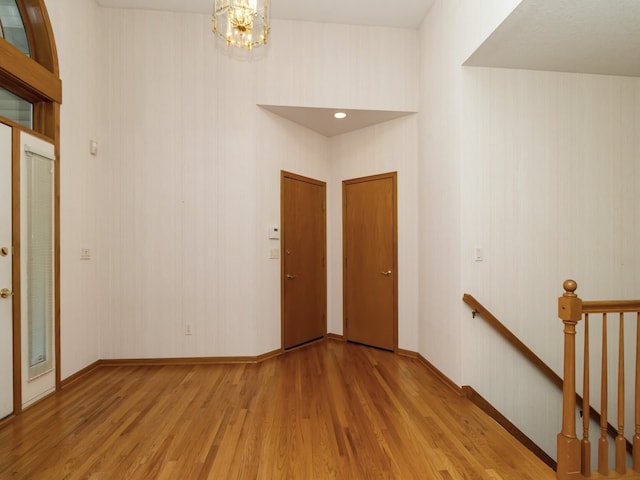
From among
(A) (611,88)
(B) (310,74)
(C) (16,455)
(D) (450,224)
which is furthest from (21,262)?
(A) (611,88)

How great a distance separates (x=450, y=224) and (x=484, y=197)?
14.9 inches

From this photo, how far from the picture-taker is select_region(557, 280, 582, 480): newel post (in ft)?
6.24

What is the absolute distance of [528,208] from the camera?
309 centimetres

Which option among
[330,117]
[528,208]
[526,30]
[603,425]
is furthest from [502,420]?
[330,117]

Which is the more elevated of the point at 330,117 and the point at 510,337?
the point at 330,117

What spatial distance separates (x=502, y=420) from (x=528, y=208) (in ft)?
6.32

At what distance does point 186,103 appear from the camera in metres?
3.67

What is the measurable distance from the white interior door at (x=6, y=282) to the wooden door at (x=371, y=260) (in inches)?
134

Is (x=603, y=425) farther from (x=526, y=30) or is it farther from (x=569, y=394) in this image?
(x=526, y=30)

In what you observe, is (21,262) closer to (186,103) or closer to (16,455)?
(16,455)

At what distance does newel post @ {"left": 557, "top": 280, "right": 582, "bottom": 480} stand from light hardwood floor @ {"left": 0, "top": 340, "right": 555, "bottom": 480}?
0.12 metres

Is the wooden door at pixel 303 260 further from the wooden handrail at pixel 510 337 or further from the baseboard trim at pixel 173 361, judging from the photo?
the wooden handrail at pixel 510 337

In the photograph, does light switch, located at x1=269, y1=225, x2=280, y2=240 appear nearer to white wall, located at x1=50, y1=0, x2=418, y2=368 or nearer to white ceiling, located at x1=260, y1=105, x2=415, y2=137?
white wall, located at x1=50, y1=0, x2=418, y2=368

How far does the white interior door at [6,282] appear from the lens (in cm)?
243
